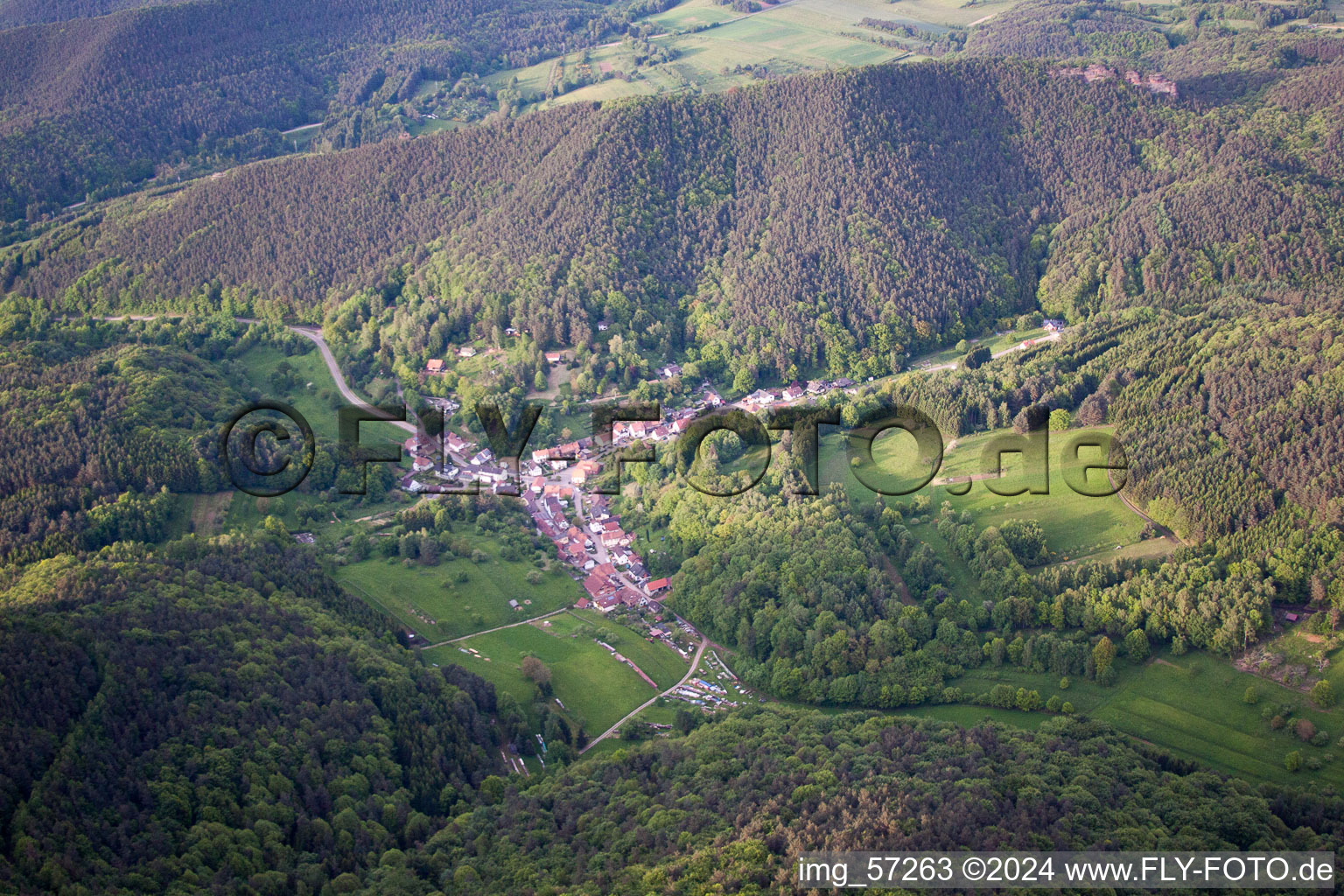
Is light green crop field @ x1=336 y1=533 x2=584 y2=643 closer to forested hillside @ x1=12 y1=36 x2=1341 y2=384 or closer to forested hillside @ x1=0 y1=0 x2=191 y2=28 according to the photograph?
forested hillside @ x1=12 y1=36 x2=1341 y2=384

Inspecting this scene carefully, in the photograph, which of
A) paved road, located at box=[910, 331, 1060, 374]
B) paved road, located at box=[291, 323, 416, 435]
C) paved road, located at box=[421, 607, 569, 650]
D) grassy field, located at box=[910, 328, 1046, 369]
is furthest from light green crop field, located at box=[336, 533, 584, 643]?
grassy field, located at box=[910, 328, 1046, 369]

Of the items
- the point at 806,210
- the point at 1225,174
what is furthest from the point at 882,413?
the point at 1225,174

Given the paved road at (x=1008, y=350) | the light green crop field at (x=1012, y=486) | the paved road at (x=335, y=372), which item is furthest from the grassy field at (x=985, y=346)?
the paved road at (x=335, y=372)

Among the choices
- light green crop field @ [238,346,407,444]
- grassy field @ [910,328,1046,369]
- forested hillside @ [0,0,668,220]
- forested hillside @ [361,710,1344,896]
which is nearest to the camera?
forested hillside @ [361,710,1344,896]

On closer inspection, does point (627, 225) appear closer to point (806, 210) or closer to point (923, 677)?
point (806, 210)

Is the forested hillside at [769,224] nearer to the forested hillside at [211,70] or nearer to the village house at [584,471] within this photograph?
the village house at [584,471]

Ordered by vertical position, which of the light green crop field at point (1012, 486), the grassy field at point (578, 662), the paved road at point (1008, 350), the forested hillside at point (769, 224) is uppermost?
the forested hillside at point (769, 224)

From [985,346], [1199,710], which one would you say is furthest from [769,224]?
[1199,710]
